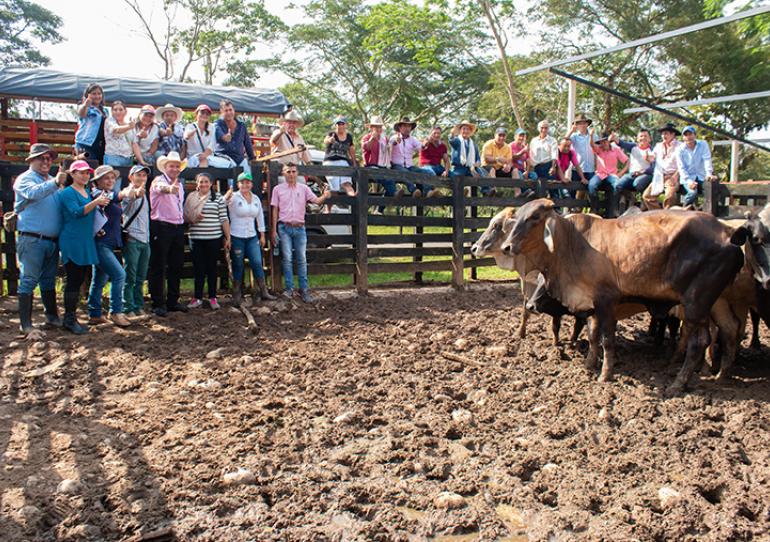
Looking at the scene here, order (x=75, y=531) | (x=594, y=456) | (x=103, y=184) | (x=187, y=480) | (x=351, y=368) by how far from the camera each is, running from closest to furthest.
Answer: (x=75, y=531)
(x=187, y=480)
(x=594, y=456)
(x=351, y=368)
(x=103, y=184)

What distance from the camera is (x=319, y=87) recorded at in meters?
30.7

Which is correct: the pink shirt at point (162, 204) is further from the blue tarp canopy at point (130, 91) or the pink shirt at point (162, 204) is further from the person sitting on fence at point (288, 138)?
the blue tarp canopy at point (130, 91)

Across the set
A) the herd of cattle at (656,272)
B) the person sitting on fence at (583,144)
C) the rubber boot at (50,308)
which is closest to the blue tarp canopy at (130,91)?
the person sitting on fence at (583,144)

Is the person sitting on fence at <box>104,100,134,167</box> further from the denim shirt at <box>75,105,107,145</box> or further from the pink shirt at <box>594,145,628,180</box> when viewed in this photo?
the pink shirt at <box>594,145,628,180</box>

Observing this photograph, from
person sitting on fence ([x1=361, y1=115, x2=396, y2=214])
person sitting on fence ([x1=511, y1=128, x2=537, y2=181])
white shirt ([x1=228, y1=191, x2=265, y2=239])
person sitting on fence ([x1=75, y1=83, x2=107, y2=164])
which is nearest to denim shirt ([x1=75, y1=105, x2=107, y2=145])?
person sitting on fence ([x1=75, y1=83, x2=107, y2=164])

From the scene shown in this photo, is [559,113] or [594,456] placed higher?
[559,113]

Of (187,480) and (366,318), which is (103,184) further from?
(187,480)

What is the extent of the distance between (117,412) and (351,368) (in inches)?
Result: 84.6

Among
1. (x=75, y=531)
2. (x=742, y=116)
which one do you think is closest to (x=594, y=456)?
(x=75, y=531)

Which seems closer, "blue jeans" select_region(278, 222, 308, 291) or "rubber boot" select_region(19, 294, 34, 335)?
"rubber boot" select_region(19, 294, 34, 335)

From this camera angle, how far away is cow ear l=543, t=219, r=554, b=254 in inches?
258

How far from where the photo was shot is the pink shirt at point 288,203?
9305 mm

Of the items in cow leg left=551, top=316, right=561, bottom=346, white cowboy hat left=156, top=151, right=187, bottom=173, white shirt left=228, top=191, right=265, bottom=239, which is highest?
white cowboy hat left=156, top=151, right=187, bottom=173

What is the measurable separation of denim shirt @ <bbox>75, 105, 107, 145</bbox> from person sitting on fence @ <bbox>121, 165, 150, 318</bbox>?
83 centimetres
